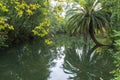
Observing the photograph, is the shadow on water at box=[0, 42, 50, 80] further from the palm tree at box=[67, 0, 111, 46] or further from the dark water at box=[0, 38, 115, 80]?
the palm tree at box=[67, 0, 111, 46]

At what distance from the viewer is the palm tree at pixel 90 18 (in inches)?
874

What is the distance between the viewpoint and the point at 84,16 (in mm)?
22594

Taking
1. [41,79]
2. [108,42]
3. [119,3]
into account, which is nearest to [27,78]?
[41,79]

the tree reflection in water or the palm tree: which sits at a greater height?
the palm tree

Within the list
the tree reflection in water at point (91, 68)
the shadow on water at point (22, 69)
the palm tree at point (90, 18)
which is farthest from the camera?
the palm tree at point (90, 18)

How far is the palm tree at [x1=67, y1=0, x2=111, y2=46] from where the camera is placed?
22.2 meters

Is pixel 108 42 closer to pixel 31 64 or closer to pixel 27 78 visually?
pixel 31 64

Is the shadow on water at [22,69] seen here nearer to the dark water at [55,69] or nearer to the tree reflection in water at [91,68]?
the dark water at [55,69]

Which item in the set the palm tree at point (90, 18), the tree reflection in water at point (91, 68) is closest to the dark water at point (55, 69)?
the tree reflection in water at point (91, 68)

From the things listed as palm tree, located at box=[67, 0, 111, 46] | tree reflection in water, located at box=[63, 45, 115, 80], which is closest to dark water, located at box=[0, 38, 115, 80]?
tree reflection in water, located at box=[63, 45, 115, 80]

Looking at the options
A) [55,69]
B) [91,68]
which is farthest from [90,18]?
[55,69]

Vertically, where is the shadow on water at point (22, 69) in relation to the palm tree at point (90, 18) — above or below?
below

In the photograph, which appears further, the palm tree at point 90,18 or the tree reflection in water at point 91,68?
the palm tree at point 90,18

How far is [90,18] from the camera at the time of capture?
22281 mm
